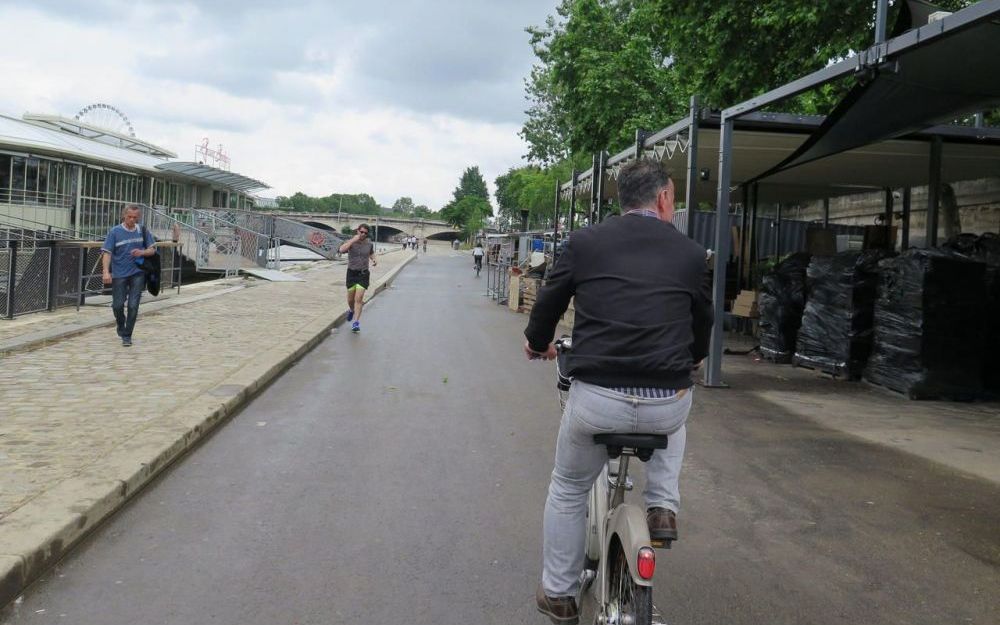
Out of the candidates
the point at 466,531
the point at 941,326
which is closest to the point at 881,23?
the point at 941,326

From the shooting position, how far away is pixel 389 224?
5468 inches

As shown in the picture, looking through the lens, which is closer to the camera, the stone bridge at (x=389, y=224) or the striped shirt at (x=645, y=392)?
the striped shirt at (x=645, y=392)

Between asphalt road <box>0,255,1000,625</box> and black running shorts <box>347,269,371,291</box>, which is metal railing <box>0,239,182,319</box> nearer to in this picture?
black running shorts <box>347,269,371,291</box>

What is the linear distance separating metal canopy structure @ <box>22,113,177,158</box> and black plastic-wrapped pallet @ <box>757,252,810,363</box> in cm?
3995

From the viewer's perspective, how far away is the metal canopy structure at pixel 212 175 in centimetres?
3994

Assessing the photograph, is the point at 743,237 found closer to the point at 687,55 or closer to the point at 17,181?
the point at 687,55

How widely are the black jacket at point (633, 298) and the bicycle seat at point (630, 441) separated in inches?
6.7

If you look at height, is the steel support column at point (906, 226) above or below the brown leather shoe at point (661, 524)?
above

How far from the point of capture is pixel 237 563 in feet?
13.6

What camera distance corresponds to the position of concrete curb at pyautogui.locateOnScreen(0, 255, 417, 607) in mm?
3822

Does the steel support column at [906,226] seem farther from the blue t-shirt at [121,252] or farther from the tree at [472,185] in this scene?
the tree at [472,185]

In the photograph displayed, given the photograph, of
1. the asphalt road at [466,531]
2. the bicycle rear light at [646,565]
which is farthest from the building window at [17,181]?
the bicycle rear light at [646,565]

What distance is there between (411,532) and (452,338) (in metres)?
9.65

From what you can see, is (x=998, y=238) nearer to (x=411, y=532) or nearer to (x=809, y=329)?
(x=809, y=329)
